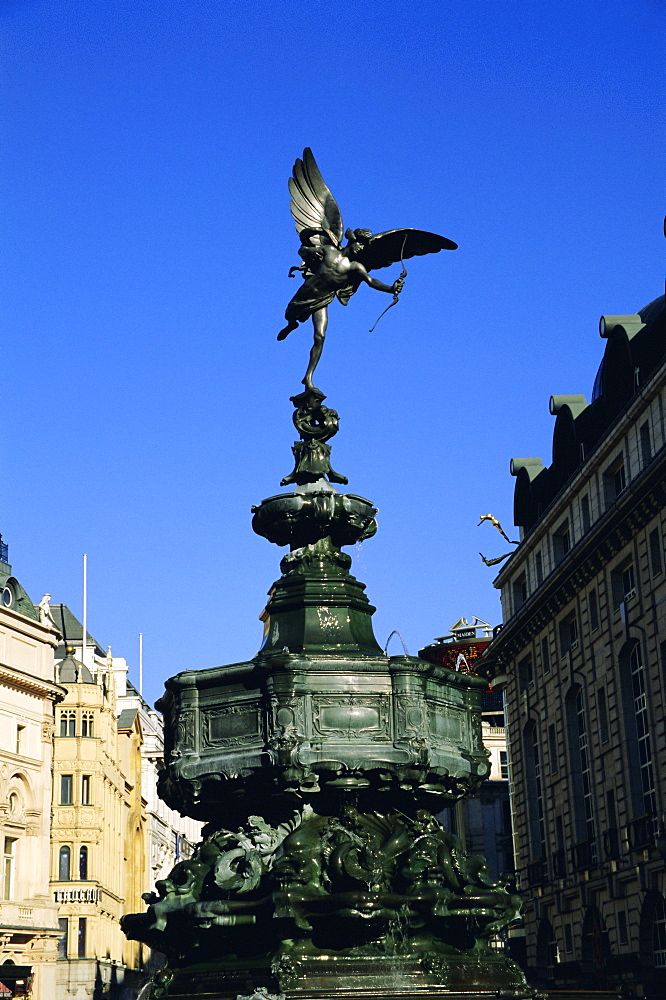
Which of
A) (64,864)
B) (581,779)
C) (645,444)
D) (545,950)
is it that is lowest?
(545,950)

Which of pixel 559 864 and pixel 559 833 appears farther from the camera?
pixel 559 833

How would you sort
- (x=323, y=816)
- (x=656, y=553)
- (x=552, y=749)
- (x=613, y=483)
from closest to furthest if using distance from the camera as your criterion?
1. (x=323, y=816)
2. (x=656, y=553)
3. (x=613, y=483)
4. (x=552, y=749)

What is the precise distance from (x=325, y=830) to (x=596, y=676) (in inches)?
1802

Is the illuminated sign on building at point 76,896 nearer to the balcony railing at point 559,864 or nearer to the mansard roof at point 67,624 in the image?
the mansard roof at point 67,624

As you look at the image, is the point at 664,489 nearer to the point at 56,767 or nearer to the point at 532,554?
the point at 532,554

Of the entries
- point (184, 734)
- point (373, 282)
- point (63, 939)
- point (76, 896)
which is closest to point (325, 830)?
point (184, 734)

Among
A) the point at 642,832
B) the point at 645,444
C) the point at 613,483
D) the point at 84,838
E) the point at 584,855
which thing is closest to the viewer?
the point at 642,832

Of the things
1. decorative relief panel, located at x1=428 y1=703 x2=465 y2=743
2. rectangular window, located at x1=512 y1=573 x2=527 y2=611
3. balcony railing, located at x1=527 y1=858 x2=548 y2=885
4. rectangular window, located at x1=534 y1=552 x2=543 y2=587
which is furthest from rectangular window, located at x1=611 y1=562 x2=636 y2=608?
decorative relief panel, located at x1=428 y1=703 x2=465 y2=743

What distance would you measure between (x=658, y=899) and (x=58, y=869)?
139 feet

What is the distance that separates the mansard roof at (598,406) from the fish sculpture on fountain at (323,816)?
120 ft

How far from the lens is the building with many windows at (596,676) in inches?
1991

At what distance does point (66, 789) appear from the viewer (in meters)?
81.6

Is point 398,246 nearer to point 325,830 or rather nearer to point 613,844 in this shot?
point 325,830

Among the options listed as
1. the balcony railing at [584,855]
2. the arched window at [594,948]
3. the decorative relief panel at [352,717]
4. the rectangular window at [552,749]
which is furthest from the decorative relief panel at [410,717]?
the rectangular window at [552,749]
